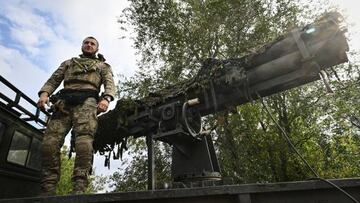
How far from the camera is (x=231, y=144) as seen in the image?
1325 cm

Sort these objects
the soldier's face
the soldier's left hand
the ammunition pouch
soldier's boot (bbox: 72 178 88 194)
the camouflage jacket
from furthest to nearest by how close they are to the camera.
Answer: the soldier's face, the camouflage jacket, the ammunition pouch, the soldier's left hand, soldier's boot (bbox: 72 178 88 194)

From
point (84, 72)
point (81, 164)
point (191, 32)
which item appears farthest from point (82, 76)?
point (191, 32)

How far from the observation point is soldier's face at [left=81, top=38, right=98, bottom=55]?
175 inches

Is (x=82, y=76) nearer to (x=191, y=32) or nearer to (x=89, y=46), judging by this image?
(x=89, y=46)

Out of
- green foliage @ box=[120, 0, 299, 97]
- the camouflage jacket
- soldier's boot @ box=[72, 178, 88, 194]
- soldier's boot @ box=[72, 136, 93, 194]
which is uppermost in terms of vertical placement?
green foliage @ box=[120, 0, 299, 97]

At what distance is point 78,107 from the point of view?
3.83m

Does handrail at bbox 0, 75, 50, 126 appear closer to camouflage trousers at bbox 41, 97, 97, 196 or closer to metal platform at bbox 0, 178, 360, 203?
camouflage trousers at bbox 41, 97, 97, 196

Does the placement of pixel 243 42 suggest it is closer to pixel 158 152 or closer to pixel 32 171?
pixel 158 152

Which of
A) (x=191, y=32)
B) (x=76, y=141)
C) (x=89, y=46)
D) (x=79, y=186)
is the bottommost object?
(x=79, y=186)

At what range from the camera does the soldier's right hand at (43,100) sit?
155 inches

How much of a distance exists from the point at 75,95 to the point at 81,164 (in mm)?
995

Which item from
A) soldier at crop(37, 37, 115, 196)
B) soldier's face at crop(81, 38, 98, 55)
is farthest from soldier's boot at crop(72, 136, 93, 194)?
soldier's face at crop(81, 38, 98, 55)

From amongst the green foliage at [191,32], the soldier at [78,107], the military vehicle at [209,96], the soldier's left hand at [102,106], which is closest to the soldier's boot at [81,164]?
the soldier at [78,107]

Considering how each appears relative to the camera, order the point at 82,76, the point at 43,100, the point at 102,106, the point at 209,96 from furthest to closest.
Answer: the point at 209,96 < the point at 82,76 < the point at 43,100 < the point at 102,106
